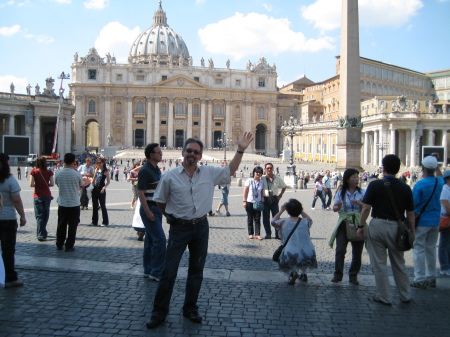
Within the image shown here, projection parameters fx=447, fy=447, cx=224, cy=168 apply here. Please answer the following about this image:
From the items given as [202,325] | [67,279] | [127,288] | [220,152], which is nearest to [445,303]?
[202,325]

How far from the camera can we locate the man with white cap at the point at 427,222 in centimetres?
588

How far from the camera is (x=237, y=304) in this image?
504 cm

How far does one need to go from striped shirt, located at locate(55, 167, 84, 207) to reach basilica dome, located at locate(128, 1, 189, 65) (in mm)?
94281

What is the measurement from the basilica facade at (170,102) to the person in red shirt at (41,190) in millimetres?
65435

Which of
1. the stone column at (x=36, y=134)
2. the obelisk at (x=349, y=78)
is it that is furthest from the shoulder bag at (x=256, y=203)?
the stone column at (x=36, y=134)

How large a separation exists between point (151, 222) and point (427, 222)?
366cm

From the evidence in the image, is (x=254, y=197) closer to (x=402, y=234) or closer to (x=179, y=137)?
(x=402, y=234)

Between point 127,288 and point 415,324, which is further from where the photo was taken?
point 127,288

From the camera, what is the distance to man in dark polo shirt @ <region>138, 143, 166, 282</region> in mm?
5902

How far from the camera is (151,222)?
19.6 ft

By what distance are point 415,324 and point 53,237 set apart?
680cm

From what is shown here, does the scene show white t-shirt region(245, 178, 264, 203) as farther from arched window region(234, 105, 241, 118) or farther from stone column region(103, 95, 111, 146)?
arched window region(234, 105, 241, 118)

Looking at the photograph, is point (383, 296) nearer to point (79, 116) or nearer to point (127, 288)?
point (127, 288)

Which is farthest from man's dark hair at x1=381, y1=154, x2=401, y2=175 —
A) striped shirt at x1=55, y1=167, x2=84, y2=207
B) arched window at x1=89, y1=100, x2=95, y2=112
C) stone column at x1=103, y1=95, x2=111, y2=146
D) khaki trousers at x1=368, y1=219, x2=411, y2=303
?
arched window at x1=89, y1=100, x2=95, y2=112
